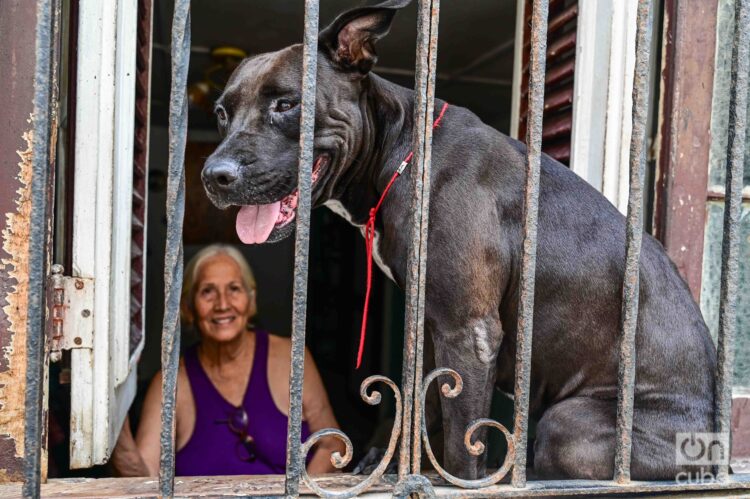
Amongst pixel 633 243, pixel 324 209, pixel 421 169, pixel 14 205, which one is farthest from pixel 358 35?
pixel 324 209

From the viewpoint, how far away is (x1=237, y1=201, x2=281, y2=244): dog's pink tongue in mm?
1710

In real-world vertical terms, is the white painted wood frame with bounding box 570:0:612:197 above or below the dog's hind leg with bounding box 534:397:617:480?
above

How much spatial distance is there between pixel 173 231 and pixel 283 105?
0.55 m

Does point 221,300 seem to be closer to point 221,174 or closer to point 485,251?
point 221,174

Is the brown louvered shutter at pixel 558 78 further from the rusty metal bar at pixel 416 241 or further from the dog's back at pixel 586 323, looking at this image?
the rusty metal bar at pixel 416 241

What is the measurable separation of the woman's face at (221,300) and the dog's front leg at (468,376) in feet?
5.33

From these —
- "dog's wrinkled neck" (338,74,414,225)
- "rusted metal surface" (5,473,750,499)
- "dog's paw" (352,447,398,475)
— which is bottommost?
"dog's paw" (352,447,398,475)

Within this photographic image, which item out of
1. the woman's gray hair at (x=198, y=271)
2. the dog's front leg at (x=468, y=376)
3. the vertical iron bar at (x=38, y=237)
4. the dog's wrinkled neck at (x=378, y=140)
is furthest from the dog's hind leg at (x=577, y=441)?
the woman's gray hair at (x=198, y=271)

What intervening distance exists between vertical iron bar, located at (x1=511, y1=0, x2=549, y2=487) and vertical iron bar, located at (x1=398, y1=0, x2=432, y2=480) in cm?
24

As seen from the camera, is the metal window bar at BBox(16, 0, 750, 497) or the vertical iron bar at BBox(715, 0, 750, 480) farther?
the vertical iron bar at BBox(715, 0, 750, 480)

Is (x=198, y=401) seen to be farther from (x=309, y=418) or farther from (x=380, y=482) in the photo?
(x=380, y=482)

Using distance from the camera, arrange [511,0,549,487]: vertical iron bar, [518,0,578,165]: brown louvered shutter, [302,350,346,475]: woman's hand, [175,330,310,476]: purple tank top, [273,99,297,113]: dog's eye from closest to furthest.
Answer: [511,0,549,487]: vertical iron bar, [273,99,297,113]: dog's eye, [518,0,578,165]: brown louvered shutter, [175,330,310,476]: purple tank top, [302,350,346,475]: woman's hand

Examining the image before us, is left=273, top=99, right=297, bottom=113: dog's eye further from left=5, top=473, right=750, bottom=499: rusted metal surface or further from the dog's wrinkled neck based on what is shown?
left=5, top=473, right=750, bottom=499: rusted metal surface

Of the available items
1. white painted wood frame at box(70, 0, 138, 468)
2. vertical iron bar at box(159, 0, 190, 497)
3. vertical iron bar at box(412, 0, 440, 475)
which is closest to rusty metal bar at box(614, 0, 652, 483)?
vertical iron bar at box(412, 0, 440, 475)
